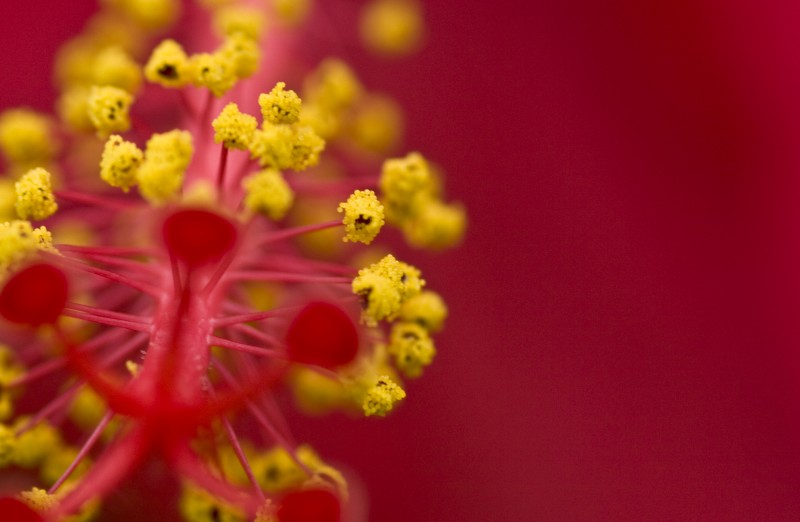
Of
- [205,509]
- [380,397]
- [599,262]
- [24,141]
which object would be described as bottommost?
[205,509]

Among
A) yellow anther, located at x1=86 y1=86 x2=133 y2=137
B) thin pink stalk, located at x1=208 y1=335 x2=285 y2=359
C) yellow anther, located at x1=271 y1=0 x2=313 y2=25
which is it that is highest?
yellow anther, located at x1=271 y1=0 x2=313 y2=25

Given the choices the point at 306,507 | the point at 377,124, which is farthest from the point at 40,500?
the point at 377,124

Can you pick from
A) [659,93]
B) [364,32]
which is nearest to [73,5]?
[364,32]

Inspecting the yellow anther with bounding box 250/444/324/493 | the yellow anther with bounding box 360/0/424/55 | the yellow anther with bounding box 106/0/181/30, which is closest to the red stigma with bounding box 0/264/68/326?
the yellow anther with bounding box 250/444/324/493

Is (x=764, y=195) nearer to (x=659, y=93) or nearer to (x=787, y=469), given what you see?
(x=659, y=93)

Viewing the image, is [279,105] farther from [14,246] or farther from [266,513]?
[266,513]

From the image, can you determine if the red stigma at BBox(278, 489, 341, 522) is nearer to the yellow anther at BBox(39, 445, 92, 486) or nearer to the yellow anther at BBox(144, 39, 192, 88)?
the yellow anther at BBox(39, 445, 92, 486)
